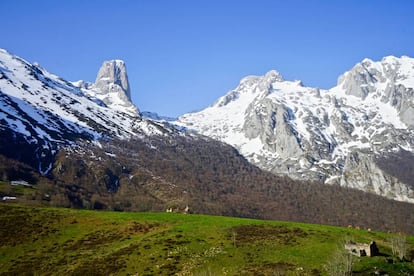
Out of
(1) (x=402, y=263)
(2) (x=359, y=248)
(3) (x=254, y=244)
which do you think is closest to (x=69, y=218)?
(3) (x=254, y=244)

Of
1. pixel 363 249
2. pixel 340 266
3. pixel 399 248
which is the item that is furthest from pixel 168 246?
pixel 399 248

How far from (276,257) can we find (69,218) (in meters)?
44.6

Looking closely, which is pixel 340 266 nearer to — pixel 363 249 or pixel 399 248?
pixel 363 249

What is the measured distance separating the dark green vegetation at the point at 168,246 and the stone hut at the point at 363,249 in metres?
1.51

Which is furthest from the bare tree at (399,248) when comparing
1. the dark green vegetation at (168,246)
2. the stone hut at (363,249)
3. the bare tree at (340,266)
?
the bare tree at (340,266)

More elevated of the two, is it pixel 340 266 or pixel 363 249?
pixel 363 249

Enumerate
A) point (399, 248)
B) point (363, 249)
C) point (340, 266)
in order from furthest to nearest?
1. point (399, 248)
2. point (363, 249)
3. point (340, 266)

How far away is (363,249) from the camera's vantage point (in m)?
61.0

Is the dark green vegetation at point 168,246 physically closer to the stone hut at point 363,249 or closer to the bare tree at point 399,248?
the bare tree at point 399,248

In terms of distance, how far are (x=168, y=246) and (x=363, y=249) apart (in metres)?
28.2

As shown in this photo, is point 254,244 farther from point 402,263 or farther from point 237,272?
point 402,263

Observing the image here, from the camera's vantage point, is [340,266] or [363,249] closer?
[340,266]

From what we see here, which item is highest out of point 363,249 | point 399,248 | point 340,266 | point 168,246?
point 399,248

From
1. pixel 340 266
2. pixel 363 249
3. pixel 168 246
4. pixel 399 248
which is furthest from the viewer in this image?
pixel 168 246
